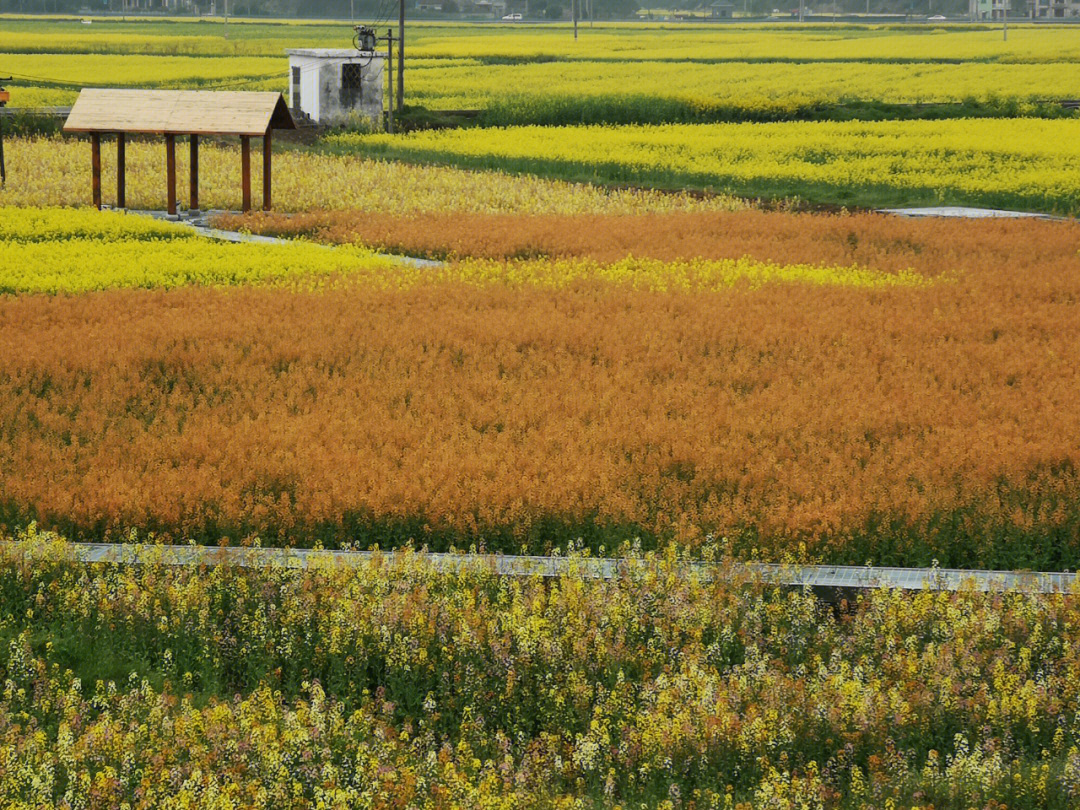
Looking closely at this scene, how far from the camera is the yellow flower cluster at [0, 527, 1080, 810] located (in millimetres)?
5793

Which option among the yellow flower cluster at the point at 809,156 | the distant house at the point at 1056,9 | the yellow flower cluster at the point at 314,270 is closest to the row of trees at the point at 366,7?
the distant house at the point at 1056,9

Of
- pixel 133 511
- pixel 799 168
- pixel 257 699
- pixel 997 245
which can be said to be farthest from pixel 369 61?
pixel 257 699

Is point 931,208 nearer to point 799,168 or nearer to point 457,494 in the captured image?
point 799,168

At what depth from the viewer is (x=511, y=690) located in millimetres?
6836

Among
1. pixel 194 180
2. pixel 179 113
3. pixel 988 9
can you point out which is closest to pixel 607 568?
pixel 179 113

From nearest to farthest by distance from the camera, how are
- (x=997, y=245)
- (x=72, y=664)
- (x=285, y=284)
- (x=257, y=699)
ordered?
(x=257, y=699), (x=72, y=664), (x=285, y=284), (x=997, y=245)

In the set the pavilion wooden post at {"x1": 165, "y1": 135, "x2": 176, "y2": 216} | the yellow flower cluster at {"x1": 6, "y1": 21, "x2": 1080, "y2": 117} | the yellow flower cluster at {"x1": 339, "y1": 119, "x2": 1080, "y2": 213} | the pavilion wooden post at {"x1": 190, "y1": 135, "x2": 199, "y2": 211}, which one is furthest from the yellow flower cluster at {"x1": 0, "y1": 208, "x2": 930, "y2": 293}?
the yellow flower cluster at {"x1": 6, "y1": 21, "x2": 1080, "y2": 117}

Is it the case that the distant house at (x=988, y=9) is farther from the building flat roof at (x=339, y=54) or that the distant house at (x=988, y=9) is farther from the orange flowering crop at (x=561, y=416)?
the orange flowering crop at (x=561, y=416)

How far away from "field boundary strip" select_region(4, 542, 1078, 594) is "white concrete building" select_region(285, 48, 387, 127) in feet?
124

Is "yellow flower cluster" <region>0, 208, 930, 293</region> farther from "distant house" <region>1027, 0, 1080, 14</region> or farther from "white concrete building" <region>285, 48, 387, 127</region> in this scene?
"distant house" <region>1027, 0, 1080, 14</region>

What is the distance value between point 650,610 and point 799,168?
2800cm

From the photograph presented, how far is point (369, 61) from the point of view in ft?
148

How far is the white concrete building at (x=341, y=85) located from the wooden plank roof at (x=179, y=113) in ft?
60.0

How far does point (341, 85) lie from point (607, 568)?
38.6 metres
